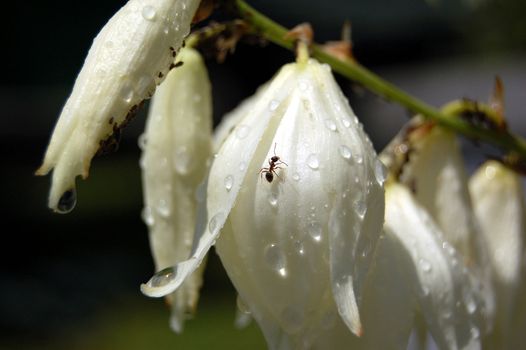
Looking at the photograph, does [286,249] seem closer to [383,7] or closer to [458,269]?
[458,269]

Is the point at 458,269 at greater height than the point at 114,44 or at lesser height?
lesser

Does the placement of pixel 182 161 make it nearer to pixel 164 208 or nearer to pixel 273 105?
pixel 164 208

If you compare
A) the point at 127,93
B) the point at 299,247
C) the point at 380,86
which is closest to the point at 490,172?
the point at 380,86

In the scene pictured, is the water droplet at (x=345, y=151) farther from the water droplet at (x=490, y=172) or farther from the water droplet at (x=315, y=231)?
the water droplet at (x=490, y=172)

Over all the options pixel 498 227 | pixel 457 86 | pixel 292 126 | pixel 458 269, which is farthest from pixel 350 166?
pixel 457 86

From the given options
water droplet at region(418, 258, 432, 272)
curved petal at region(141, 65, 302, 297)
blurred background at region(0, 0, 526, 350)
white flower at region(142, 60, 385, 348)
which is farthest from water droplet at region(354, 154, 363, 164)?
blurred background at region(0, 0, 526, 350)

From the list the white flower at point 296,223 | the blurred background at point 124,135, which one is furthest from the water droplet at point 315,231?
the blurred background at point 124,135
